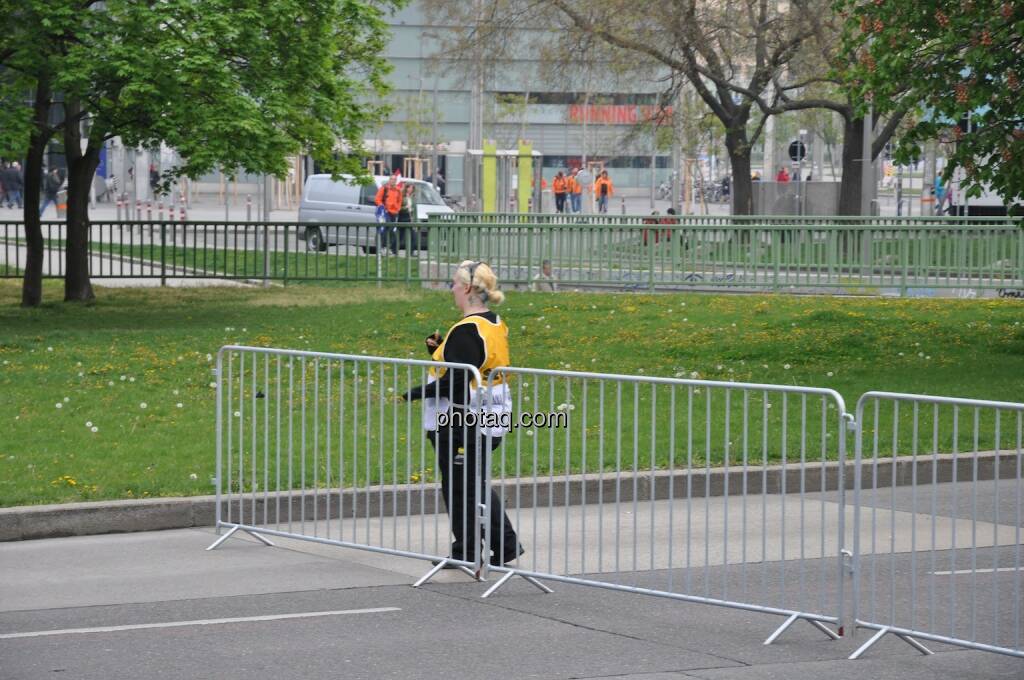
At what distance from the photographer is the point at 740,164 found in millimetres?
34781

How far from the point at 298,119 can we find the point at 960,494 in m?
13.9

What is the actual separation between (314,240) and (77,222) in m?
4.49

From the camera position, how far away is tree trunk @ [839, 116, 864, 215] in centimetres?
3269

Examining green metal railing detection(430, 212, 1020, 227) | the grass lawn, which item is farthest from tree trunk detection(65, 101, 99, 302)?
green metal railing detection(430, 212, 1020, 227)

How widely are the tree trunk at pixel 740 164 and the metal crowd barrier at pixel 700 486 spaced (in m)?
25.3

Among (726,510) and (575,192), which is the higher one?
(575,192)

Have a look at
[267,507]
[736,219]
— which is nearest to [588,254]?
[736,219]

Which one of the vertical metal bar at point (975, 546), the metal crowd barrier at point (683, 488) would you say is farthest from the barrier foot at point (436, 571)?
the vertical metal bar at point (975, 546)

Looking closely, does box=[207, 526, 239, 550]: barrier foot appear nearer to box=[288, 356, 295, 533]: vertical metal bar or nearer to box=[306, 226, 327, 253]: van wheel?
box=[288, 356, 295, 533]: vertical metal bar

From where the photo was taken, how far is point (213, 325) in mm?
19266

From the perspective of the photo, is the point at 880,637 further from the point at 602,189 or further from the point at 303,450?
the point at 602,189

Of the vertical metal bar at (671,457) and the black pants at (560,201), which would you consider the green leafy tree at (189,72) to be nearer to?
the vertical metal bar at (671,457)

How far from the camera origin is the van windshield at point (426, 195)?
4078 cm

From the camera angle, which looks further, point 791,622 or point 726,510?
point 726,510
